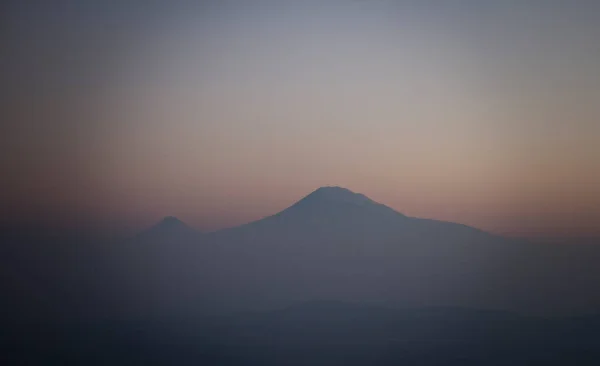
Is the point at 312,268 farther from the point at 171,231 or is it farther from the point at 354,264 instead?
the point at 171,231

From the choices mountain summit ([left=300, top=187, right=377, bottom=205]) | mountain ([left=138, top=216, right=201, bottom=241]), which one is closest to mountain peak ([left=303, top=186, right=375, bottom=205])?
mountain summit ([left=300, top=187, right=377, bottom=205])

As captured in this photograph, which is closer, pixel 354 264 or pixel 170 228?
pixel 354 264

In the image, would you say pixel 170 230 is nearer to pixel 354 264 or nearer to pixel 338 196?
pixel 338 196

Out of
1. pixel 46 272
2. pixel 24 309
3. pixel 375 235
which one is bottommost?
pixel 24 309

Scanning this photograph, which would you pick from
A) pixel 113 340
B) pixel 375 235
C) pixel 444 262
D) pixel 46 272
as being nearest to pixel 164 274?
pixel 113 340

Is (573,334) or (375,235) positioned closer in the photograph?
(573,334)

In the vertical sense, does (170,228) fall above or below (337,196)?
below

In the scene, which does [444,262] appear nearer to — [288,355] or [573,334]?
[573,334]

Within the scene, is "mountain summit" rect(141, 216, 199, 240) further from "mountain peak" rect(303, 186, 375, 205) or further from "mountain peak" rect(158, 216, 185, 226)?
"mountain peak" rect(303, 186, 375, 205)

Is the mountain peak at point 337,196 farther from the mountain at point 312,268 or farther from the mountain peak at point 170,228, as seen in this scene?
the mountain peak at point 170,228

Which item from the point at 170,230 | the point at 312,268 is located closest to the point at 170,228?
the point at 170,230

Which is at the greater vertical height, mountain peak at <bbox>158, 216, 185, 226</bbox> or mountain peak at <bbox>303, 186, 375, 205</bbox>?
mountain peak at <bbox>303, 186, 375, 205</bbox>
